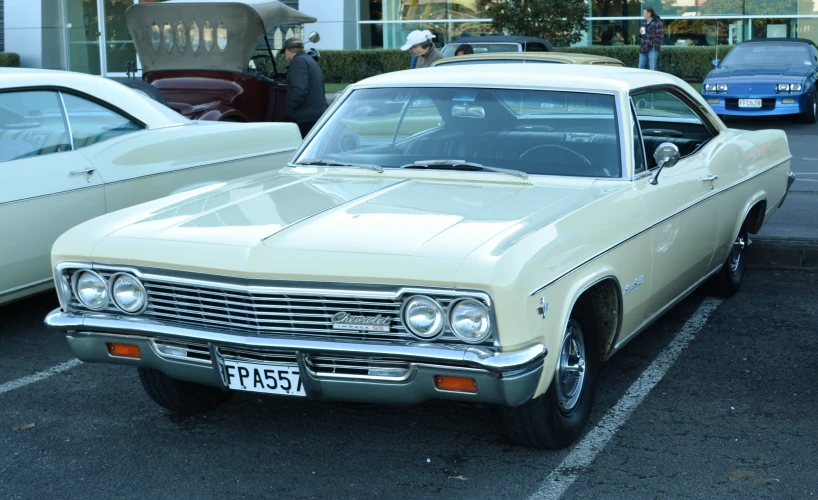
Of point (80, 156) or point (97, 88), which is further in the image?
point (97, 88)

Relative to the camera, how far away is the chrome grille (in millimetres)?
3693

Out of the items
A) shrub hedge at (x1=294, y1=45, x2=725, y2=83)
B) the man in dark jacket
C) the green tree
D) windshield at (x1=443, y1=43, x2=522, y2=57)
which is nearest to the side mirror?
the man in dark jacket

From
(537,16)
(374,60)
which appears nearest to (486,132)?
(537,16)

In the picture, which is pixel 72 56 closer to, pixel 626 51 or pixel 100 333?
pixel 626 51

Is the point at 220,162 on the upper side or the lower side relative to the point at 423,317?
upper

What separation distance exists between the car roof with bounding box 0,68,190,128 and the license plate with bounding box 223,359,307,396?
9.93 feet

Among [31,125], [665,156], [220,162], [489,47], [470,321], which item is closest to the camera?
[470,321]

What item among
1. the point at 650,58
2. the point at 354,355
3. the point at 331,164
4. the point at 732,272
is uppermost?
the point at 650,58

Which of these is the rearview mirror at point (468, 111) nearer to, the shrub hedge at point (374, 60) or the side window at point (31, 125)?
the side window at point (31, 125)

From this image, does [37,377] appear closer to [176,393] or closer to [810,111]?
[176,393]

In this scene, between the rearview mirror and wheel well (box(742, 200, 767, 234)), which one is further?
wheel well (box(742, 200, 767, 234))

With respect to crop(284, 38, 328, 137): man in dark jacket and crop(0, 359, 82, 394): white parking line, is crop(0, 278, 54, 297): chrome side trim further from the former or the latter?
crop(284, 38, 328, 137): man in dark jacket

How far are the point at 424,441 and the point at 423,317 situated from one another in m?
0.92

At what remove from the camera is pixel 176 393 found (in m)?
4.55
